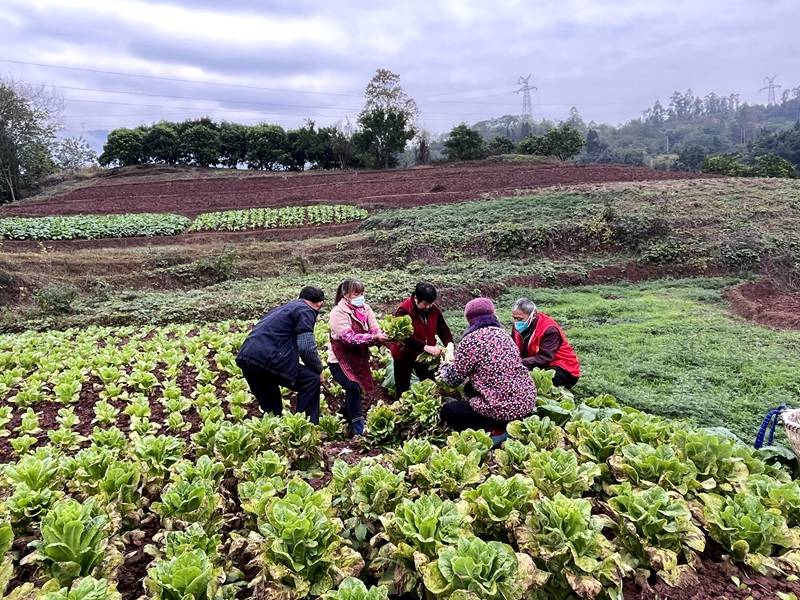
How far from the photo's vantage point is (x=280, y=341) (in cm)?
506

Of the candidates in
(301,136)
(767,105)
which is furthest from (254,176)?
(767,105)

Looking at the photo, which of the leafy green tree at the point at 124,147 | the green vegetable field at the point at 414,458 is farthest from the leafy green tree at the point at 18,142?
the green vegetable field at the point at 414,458

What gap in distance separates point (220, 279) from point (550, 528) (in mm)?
16250

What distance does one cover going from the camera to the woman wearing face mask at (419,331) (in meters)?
5.69

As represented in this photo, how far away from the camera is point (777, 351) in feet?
26.8

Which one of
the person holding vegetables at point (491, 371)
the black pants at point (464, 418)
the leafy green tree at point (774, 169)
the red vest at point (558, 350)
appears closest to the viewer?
the person holding vegetables at point (491, 371)

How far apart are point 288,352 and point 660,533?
3.47 meters

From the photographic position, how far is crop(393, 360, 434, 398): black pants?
6.28m

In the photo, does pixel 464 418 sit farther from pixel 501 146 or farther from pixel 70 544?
pixel 501 146

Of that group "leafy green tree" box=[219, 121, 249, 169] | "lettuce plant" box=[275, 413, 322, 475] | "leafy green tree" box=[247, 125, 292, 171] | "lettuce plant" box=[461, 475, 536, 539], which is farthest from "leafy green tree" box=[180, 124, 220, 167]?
"lettuce plant" box=[461, 475, 536, 539]

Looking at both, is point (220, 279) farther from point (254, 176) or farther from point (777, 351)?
point (254, 176)

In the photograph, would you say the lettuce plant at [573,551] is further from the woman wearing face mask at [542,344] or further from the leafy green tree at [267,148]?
the leafy green tree at [267,148]

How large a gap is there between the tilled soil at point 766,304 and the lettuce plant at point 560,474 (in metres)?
9.00

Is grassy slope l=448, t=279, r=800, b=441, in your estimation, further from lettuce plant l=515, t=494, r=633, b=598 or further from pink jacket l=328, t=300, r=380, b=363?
lettuce plant l=515, t=494, r=633, b=598
